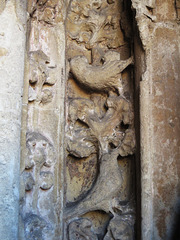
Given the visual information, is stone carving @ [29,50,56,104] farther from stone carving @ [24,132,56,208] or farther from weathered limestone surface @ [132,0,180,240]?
weathered limestone surface @ [132,0,180,240]

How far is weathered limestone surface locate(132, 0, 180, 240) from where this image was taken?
2.26 meters

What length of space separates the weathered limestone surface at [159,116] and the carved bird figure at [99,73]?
0.55ft

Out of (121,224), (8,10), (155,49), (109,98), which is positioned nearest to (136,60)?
(155,49)

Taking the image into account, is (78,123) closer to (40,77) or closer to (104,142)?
(104,142)

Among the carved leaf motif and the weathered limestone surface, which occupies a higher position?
A: the carved leaf motif

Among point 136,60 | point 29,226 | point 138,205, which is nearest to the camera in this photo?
point 29,226

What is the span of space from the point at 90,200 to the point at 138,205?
11.9 inches

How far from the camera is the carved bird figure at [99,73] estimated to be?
2.50 metres

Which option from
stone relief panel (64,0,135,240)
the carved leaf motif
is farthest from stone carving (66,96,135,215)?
the carved leaf motif

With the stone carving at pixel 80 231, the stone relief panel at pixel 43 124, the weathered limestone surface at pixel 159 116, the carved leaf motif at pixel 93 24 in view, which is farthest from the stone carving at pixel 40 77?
the stone carving at pixel 80 231

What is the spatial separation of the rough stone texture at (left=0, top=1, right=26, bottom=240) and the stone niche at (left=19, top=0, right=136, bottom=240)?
0.20m

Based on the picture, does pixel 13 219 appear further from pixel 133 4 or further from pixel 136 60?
pixel 133 4

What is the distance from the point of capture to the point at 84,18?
264cm

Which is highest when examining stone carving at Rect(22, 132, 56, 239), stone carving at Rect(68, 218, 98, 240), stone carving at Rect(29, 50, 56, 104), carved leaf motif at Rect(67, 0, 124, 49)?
carved leaf motif at Rect(67, 0, 124, 49)
